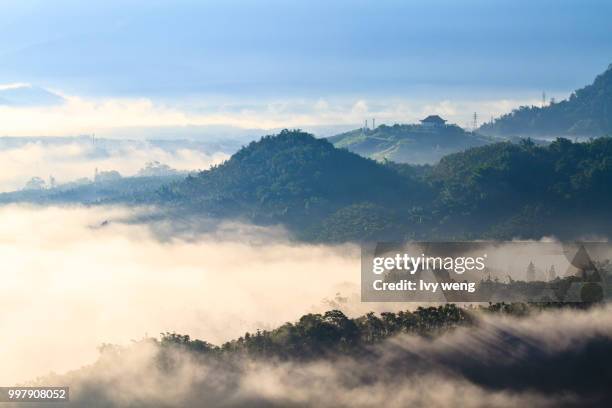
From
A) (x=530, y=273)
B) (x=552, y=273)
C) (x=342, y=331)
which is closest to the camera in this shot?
(x=342, y=331)

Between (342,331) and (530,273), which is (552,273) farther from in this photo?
(342,331)

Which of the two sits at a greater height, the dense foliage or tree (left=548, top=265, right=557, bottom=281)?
tree (left=548, top=265, right=557, bottom=281)

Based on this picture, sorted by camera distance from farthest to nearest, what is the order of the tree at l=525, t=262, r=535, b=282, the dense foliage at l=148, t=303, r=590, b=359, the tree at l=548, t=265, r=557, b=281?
the tree at l=525, t=262, r=535, b=282 < the tree at l=548, t=265, r=557, b=281 < the dense foliage at l=148, t=303, r=590, b=359

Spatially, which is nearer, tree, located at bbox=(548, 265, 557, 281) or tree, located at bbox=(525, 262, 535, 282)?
tree, located at bbox=(548, 265, 557, 281)

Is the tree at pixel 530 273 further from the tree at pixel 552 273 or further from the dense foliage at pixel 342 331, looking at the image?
the dense foliage at pixel 342 331

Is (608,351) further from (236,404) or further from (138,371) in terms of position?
(138,371)

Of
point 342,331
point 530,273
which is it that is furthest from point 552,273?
point 342,331

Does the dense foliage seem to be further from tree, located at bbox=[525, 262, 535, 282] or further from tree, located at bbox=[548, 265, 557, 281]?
tree, located at bbox=[525, 262, 535, 282]

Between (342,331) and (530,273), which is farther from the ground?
(530,273)

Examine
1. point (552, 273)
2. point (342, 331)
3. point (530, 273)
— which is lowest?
point (342, 331)

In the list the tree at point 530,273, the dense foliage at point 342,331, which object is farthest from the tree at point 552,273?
the dense foliage at point 342,331

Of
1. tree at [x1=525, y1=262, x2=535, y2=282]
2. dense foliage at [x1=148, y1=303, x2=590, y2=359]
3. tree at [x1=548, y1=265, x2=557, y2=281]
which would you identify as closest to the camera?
dense foliage at [x1=148, y1=303, x2=590, y2=359]

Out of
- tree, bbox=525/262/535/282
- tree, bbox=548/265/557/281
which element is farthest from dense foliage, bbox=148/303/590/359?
tree, bbox=525/262/535/282
